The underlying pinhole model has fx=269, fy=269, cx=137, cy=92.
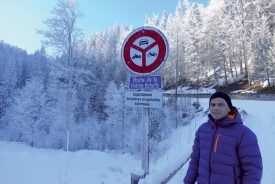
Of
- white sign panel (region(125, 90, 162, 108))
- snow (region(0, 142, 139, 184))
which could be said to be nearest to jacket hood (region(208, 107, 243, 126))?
white sign panel (region(125, 90, 162, 108))

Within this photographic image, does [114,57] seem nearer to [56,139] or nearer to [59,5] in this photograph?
[56,139]

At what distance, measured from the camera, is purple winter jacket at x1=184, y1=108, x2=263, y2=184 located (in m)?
2.35

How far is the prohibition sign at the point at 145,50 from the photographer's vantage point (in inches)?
141

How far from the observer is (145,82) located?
145 inches

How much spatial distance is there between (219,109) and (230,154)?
1.42ft

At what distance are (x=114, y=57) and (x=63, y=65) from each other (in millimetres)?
48571

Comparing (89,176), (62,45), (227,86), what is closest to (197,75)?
(227,86)

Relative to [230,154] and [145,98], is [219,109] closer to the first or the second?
[230,154]

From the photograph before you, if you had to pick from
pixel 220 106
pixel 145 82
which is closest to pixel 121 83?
pixel 145 82

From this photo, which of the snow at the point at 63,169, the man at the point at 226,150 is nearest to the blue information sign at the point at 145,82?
the man at the point at 226,150

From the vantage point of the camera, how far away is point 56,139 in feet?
90.8

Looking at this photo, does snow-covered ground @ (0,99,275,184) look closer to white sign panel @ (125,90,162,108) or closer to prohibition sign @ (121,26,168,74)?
white sign panel @ (125,90,162,108)

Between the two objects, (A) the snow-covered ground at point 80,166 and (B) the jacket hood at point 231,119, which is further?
(A) the snow-covered ground at point 80,166

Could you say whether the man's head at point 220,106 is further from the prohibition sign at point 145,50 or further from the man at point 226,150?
the prohibition sign at point 145,50
